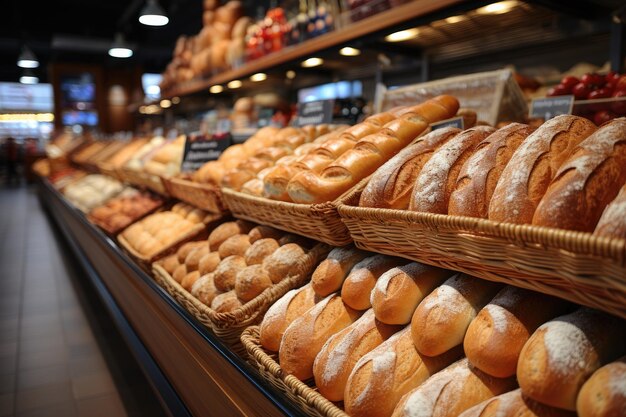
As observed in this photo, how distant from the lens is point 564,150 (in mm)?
1113

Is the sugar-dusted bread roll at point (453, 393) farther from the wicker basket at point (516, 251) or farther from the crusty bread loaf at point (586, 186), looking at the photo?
the crusty bread loaf at point (586, 186)

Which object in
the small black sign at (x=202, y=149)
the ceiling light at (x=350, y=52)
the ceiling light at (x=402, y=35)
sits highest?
the ceiling light at (x=350, y=52)

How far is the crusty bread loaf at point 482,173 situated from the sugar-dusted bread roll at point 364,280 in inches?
14.0

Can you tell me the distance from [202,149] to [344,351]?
231 cm

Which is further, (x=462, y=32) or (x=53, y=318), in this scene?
(x=53, y=318)

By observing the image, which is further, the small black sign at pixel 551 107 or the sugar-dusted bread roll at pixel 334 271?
the small black sign at pixel 551 107

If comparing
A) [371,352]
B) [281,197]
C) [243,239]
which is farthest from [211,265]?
[371,352]

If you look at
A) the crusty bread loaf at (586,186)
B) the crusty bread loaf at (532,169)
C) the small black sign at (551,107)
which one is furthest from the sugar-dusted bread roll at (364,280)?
the small black sign at (551,107)

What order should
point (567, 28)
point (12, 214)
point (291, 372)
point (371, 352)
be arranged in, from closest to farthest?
1. point (371, 352)
2. point (291, 372)
3. point (567, 28)
4. point (12, 214)

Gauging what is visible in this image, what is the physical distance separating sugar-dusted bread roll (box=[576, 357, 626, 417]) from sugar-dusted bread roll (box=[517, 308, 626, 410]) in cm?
3

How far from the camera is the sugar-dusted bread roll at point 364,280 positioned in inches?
56.7

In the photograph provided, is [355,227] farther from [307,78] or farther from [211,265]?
[307,78]

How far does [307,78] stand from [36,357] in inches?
142

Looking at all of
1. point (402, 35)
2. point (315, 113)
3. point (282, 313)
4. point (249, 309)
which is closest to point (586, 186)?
point (282, 313)
